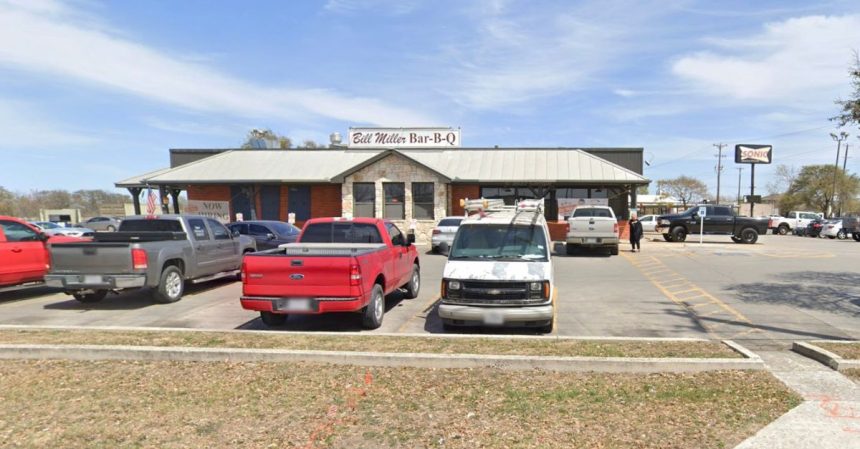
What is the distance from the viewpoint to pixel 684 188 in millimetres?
86312

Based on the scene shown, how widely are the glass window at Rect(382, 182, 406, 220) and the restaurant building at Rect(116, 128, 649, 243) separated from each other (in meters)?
0.05

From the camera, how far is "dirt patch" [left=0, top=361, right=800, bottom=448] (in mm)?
3980

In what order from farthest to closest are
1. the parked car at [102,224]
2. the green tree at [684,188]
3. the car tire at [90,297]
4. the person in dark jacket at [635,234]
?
1. the green tree at [684,188]
2. the parked car at [102,224]
3. the person in dark jacket at [635,234]
4. the car tire at [90,297]

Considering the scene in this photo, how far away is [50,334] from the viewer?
6.94 meters

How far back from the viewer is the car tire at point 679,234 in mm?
27261

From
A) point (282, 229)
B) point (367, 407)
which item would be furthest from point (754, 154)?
point (367, 407)

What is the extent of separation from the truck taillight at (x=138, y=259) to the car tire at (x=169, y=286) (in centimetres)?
53

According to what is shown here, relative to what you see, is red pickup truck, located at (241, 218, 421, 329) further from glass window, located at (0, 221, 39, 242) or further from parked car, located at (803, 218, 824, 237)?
parked car, located at (803, 218, 824, 237)

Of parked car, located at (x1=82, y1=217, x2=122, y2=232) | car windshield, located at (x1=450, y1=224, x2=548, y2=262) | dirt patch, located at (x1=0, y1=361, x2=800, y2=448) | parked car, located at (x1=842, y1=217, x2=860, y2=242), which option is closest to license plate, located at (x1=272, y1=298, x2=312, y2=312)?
dirt patch, located at (x1=0, y1=361, x2=800, y2=448)

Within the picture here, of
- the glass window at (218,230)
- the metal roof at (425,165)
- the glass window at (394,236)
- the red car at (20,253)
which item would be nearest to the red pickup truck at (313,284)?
the glass window at (394,236)

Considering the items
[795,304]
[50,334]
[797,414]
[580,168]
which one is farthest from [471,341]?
[580,168]

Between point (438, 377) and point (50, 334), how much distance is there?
5.57 metres

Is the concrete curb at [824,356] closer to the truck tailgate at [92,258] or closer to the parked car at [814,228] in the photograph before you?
the truck tailgate at [92,258]

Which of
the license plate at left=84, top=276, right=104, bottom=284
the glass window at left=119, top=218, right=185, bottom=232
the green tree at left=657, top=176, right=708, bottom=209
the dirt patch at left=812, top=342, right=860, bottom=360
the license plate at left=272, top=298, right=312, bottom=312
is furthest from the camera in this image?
the green tree at left=657, top=176, right=708, bottom=209
